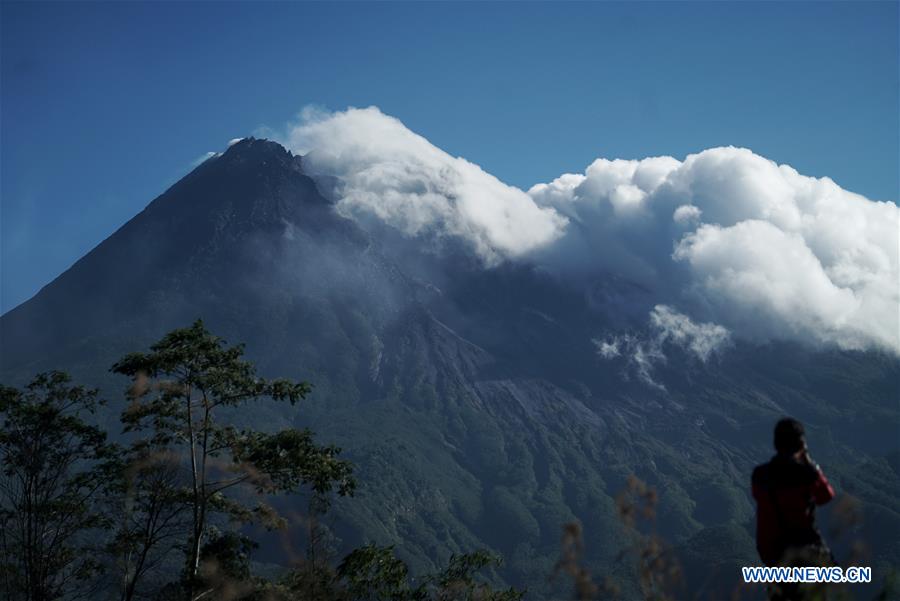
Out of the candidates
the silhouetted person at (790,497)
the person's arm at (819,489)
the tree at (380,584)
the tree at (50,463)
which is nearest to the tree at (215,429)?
the tree at (380,584)

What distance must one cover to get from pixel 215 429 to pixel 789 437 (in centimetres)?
1973

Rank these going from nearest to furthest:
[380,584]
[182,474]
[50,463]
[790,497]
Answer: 1. [790,497]
2. [380,584]
3. [50,463]
4. [182,474]

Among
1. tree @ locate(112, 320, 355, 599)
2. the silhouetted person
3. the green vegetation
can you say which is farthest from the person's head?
tree @ locate(112, 320, 355, 599)

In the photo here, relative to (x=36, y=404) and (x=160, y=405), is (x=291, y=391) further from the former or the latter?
(x=36, y=404)

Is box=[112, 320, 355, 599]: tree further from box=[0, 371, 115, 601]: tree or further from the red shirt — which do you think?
the red shirt

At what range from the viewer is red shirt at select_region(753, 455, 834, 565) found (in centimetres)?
683

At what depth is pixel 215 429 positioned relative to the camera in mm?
24141

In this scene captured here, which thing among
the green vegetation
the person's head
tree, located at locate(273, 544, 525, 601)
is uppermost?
the green vegetation

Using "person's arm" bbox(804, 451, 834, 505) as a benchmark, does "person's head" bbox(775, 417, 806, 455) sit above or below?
above

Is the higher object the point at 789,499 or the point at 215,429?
the point at 215,429

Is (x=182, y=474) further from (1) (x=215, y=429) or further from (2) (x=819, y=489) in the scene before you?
(2) (x=819, y=489)

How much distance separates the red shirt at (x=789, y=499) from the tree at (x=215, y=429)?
16.4 meters

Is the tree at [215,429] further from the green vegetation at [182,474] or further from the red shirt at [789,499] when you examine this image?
the red shirt at [789,499]

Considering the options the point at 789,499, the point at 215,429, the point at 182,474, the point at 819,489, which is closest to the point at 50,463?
the point at 182,474
